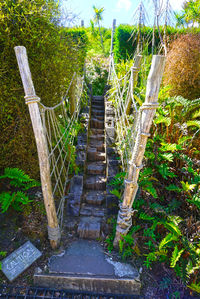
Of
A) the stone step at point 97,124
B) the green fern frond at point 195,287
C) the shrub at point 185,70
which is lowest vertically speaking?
the green fern frond at point 195,287

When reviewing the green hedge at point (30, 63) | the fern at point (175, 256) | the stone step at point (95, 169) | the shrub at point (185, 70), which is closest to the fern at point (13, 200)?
the green hedge at point (30, 63)

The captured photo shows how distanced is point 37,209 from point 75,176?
2.50 ft

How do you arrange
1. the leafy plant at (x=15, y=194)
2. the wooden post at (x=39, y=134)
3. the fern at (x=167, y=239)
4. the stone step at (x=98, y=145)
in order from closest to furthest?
the wooden post at (x=39, y=134) < the fern at (x=167, y=239) < the leafy plant at (x=15, y=194) < the stone step at (x=98, y=145)

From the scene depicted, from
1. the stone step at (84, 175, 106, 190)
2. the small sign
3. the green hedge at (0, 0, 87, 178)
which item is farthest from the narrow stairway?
the green hedge at (0, 0, 87, 178)

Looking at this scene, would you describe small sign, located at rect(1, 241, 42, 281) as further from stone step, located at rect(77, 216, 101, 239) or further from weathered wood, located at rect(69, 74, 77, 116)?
weathered wood, located at rect(69, 74, 77, 116)

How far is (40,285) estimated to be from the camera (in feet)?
6.11

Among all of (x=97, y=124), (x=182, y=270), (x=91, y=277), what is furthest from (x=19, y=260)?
(x=97, y=124)

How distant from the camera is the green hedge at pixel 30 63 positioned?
1748 millimetres

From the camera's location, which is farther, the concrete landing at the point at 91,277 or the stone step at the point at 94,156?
the stone step at the point at 94,156

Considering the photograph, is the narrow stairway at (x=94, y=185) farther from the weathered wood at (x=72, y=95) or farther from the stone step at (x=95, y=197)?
the weathered wood at (x=72, y=95)

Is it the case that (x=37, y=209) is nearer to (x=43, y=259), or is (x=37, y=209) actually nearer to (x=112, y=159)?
(x=43, y=259)

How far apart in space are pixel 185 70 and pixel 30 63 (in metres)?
2.58

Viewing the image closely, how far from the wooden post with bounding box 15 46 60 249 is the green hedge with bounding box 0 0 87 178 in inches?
21.9

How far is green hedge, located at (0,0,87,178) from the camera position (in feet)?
5.74
